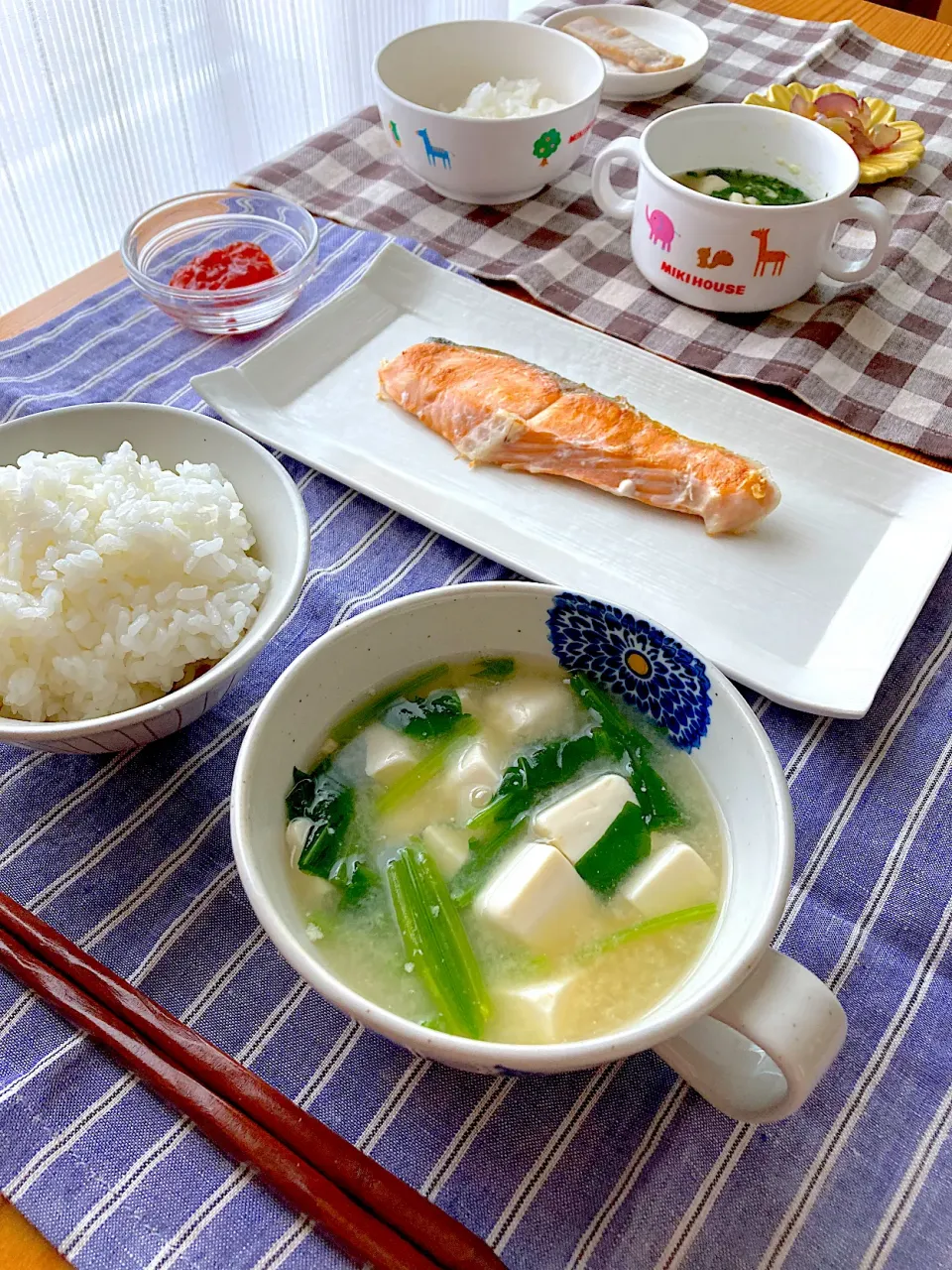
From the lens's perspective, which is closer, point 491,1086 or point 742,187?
point 491,1086

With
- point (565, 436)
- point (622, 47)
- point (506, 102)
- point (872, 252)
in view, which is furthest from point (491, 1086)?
point (622, 47)

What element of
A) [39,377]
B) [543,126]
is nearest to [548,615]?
[39,377]

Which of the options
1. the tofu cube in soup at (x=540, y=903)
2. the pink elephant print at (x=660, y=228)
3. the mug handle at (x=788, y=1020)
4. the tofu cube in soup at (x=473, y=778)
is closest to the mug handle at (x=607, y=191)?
the pink elephant print at (x=660, y=228)

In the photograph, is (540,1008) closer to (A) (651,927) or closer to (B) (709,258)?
(A) (651,927)

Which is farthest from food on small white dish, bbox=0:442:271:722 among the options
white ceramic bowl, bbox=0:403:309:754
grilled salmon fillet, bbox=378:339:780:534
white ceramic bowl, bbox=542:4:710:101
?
white ceramic bowl, bbox=542:4:710:101

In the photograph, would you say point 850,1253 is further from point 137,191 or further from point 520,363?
point 137,191

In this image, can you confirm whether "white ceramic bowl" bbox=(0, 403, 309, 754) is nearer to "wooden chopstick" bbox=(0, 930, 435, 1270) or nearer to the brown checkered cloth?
"wooden chopstick" bbox=(0, 930, 435, 1270)
